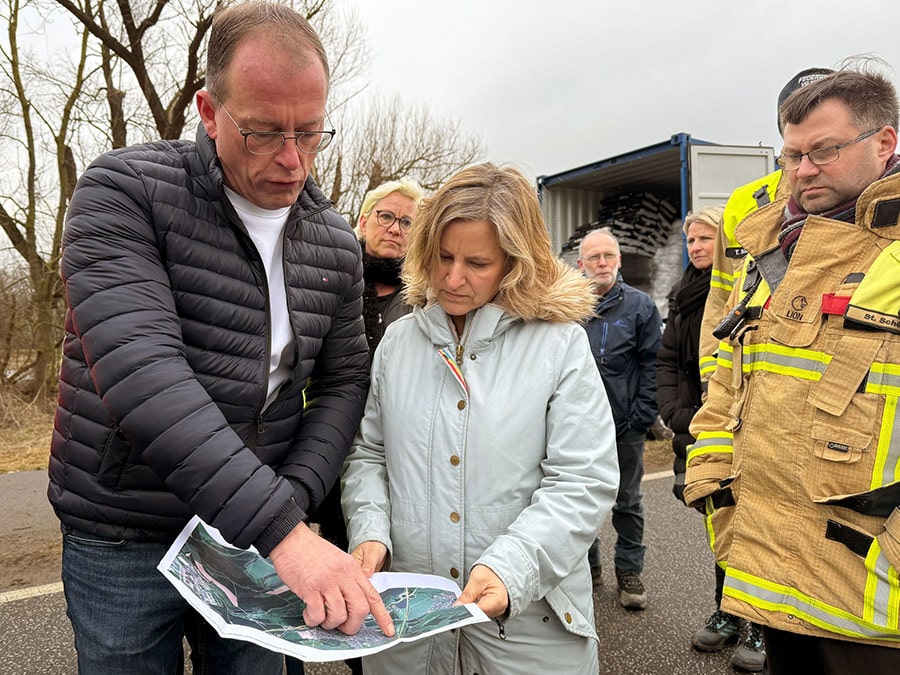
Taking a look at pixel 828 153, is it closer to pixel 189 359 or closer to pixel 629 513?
pixel 189 359

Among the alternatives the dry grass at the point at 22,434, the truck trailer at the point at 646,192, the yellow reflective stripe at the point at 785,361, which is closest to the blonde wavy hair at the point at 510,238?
the yellow reflective stripe at the point at 785,361

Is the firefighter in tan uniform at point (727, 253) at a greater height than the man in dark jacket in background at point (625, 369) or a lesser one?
greater

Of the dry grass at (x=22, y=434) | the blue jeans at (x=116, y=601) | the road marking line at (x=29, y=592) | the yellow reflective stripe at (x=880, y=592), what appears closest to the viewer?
the blue jeans at (x=116, y=601)

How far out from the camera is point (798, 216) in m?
1.90

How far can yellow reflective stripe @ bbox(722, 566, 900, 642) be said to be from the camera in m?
1.57

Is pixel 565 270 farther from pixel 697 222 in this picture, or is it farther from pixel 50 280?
pixel 50 280

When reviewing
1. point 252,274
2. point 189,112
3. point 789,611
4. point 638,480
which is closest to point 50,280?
point 189,112

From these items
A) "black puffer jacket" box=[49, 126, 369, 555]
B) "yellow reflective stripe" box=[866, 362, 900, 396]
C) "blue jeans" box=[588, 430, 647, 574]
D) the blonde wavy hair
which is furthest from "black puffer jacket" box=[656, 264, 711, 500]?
"black puffer jacket" box=[49, 126, 369, 555]

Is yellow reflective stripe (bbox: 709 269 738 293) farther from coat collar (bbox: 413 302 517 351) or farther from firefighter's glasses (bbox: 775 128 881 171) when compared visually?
coat collar (bbox: 413 302 517 351)

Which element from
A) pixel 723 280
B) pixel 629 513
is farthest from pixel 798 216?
pixel 629 513

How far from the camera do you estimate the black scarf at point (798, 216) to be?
1.77m

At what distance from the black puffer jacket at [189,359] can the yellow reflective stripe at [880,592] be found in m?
1.33

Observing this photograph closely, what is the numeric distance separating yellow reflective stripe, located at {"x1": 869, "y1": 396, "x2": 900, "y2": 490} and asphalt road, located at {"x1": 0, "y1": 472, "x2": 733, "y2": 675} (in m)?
1.80

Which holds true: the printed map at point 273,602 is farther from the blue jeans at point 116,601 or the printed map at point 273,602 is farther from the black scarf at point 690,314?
the black scarf at point 690,314
